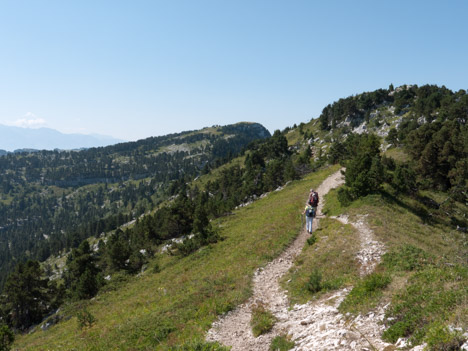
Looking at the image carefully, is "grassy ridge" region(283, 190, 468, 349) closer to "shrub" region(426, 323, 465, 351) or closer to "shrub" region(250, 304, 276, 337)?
"shrub" region(426, 323, 465, 351)

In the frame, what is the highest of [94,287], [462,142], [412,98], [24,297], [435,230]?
[412,98]

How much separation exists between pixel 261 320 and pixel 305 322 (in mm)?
2274

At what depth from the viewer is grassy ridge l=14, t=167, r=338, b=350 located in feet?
44.8

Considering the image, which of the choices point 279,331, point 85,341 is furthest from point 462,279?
point 85,341

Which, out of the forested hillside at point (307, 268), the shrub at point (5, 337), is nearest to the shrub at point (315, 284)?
the forested hillside at point (307, 268)

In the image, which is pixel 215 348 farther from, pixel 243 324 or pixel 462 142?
pixel 462 142

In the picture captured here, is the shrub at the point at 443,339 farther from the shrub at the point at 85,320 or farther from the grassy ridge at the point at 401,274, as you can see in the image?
the shrub at the point at 85,320

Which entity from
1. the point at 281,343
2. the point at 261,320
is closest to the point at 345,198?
the point at 261,320

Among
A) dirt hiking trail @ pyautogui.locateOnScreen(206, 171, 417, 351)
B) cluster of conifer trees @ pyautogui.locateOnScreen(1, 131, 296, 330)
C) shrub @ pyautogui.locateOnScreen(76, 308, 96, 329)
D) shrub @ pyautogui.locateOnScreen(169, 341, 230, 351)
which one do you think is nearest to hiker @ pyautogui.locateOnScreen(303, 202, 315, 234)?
dirt hiking trail @ pyautogui.locateOnScreen(206, 171, 417, 351)

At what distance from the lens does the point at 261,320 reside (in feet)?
40.4

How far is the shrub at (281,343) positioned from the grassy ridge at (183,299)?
128 inches

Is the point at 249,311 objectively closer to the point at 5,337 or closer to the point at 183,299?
the point at 183,299

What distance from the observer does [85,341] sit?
16469mm

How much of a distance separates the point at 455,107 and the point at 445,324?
86.5m
